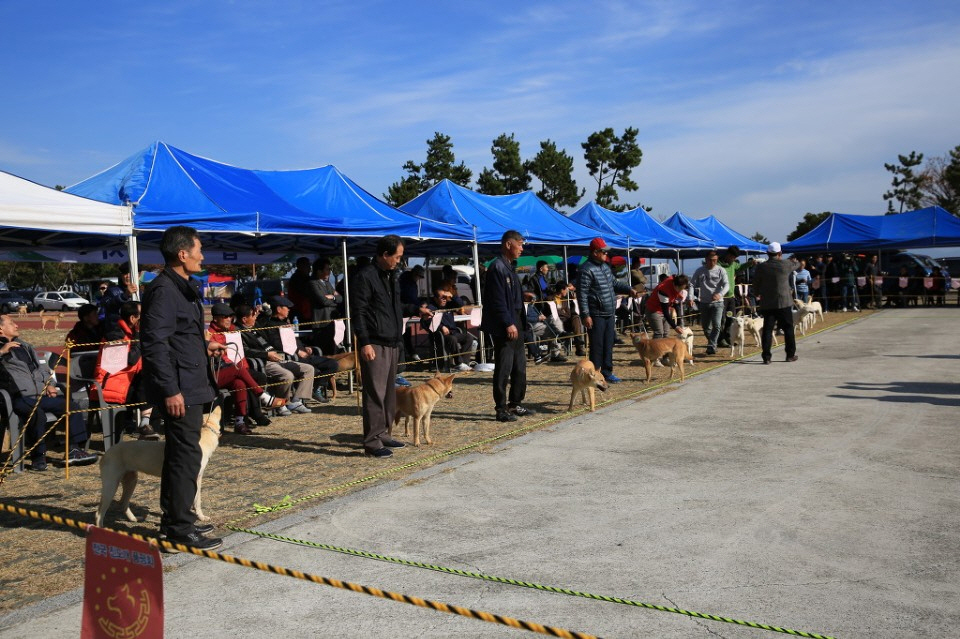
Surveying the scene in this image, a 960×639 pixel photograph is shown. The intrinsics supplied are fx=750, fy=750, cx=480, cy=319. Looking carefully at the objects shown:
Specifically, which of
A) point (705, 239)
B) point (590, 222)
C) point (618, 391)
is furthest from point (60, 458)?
point (705, 239)

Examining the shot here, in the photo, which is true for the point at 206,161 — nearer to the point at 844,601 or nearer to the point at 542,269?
the point at 542,269

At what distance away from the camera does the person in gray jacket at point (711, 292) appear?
45.9ft

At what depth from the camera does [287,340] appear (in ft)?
32.9

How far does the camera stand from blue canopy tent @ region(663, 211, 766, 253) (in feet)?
92.7

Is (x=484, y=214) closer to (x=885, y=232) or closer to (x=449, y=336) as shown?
(x=449, y=336)

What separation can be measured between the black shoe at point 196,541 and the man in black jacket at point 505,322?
4.33 metres

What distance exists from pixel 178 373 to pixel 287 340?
5.55 meters

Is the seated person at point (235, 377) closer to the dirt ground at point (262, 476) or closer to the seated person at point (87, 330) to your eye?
the dirt ground at point (262, 476)

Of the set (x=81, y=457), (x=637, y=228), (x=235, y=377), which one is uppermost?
(x=637, y=228)

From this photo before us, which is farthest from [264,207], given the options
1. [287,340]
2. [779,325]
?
[779,325]

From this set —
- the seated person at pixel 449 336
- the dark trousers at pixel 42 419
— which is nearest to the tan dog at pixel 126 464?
the dark trousers at pixel 42 419

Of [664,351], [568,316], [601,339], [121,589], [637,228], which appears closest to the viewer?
[121,589]

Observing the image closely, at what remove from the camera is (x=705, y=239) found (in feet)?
91.1

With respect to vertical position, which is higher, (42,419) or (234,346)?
(234,346)
